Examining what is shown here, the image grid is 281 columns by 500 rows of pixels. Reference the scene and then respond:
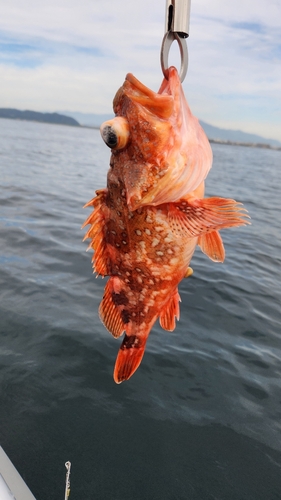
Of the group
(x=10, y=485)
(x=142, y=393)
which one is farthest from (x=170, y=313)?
(x=142, y=393)

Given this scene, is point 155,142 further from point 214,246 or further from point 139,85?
point 214,246

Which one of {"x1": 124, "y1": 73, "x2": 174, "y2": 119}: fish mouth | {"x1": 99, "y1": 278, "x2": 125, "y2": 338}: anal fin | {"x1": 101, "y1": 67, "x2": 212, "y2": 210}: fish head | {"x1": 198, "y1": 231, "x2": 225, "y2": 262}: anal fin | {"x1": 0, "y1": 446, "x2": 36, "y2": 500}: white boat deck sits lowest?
{"x1": 0, "y1": 446, "x2": 36, "y2": 500}: white boat deck

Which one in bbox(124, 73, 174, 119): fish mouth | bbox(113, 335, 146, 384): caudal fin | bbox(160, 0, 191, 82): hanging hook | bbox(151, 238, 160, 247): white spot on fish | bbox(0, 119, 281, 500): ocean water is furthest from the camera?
bbox(0, 119, 281, 500): ocean water

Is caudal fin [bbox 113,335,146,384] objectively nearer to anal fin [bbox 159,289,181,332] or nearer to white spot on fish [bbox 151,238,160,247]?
anal fin [bbox 159,289,181,332]

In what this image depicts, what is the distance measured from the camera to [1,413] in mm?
4980

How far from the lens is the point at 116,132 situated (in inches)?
83.4

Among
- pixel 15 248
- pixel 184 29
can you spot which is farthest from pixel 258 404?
pixel 15 248

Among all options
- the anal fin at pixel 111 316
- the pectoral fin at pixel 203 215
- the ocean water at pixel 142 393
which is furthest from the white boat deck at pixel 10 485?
the pectoral fin at pixel 203 215

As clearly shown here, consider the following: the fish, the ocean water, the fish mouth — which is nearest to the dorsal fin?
the fish

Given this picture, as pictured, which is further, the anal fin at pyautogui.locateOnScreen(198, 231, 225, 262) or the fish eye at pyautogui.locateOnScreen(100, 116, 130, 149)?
the anal fin at pyautogui.locateOnScreen(198, 231, 225, 262)

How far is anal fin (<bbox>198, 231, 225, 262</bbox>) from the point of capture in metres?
2.39

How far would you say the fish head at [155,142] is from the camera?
2.11 metres

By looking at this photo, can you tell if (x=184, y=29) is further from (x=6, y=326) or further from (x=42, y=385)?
(x=6, y=326)

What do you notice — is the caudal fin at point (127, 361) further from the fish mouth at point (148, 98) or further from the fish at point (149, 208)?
the fish mouth at point (148, 98)
